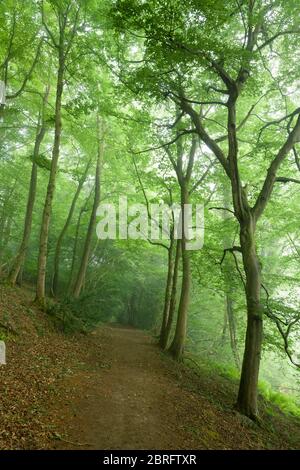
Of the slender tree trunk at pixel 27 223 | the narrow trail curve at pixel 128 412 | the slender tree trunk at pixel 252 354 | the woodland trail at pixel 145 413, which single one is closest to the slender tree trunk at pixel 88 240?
the slender tree trunk at pixel 27 223

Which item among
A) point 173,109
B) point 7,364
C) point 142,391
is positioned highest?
point 173,109

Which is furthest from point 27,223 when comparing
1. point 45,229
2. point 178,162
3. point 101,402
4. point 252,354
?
point 252,354

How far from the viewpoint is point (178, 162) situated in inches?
496

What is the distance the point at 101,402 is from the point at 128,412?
22.9 inches

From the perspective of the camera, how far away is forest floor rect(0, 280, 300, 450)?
456 centimetres

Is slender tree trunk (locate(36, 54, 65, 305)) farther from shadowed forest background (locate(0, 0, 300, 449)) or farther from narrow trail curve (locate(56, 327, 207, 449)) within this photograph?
narrow trail curve (locate(56, 327, 207, 449))

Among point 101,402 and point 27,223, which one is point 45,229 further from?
point 101,402

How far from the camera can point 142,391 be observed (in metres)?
6.88

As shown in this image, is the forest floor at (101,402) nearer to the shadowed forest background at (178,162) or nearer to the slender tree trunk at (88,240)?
the shadowed forest background at (178,162)

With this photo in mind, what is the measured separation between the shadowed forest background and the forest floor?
49 mm

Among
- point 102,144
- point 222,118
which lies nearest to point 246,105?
point 222,118

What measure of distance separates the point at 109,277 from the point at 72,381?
43.6ft

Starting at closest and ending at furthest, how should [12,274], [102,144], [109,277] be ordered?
[12,274]
[102,144]
[109,277]

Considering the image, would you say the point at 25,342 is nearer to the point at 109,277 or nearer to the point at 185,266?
the point at 185,266
